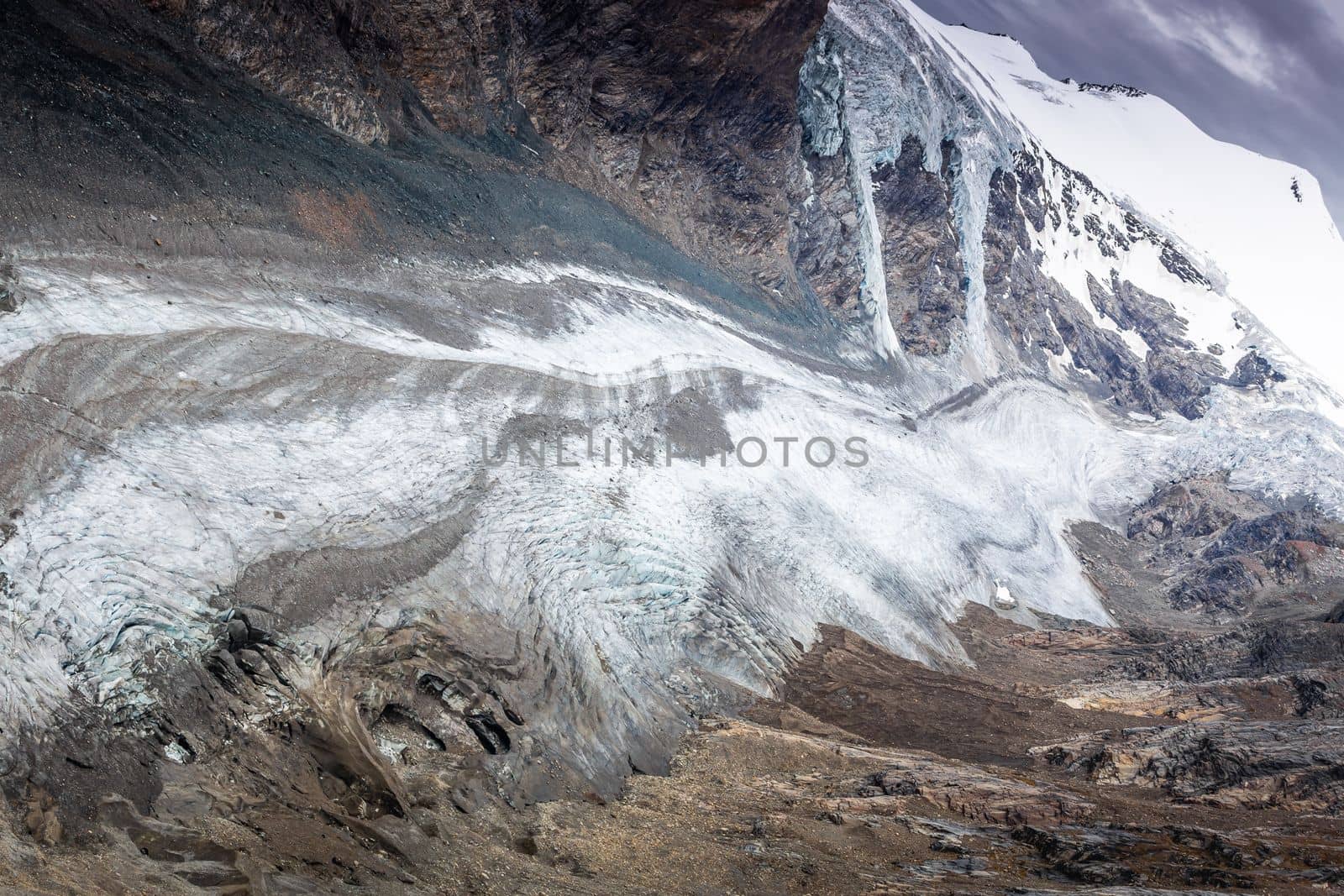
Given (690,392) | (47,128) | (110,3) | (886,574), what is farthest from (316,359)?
(886,574)

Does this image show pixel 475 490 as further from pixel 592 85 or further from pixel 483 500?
pixel 592 85

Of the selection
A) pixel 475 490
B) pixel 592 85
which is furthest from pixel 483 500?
pixel 592 85

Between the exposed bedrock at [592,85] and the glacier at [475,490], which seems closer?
the glacier at [475,490]

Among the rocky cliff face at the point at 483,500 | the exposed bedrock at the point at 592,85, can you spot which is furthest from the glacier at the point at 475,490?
the exposed bedrock at the point at 592,85

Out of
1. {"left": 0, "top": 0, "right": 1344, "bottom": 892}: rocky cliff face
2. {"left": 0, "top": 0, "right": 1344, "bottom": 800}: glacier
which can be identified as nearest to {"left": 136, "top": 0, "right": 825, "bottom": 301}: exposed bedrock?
{"left": 0, "top": 0, "right": 1344, "bottom": 892}: rocky cliff face

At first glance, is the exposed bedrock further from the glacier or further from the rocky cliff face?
the glacier

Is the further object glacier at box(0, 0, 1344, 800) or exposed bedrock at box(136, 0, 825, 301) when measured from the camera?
exposed bedrock at box(136, 0, 825, 301)

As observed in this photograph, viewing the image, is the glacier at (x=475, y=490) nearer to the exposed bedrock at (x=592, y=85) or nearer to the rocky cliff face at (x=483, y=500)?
the rocky cliff face at (x=483, y=500)

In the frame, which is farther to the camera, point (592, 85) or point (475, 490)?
point (592, 85)
